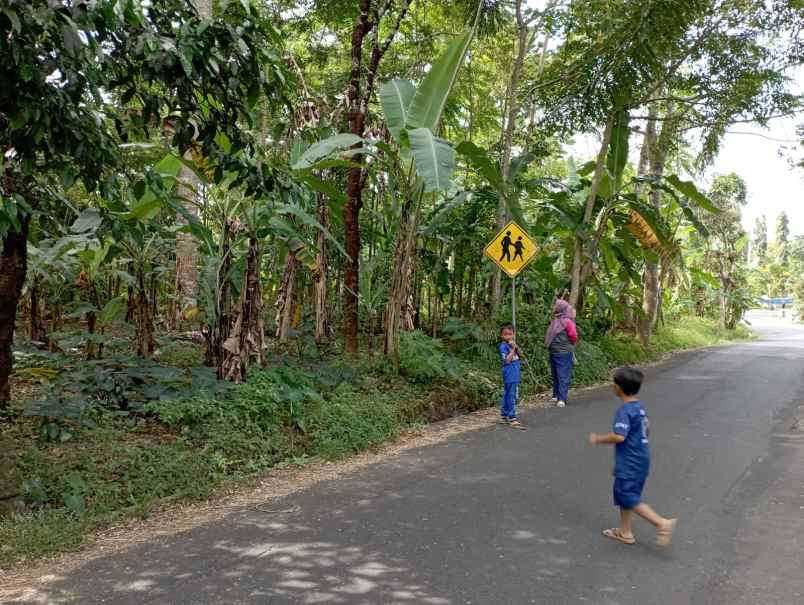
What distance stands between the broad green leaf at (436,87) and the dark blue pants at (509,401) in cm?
372

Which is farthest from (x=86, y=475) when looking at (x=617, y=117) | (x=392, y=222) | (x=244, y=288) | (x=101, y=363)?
(x=617, y=117)

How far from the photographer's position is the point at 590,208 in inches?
533

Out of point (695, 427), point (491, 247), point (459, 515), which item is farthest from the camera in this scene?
point (491, 247)

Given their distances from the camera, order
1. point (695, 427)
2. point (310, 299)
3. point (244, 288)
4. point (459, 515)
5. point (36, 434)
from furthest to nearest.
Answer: point (310, 299)
point (695, 427)
point (244, 288)
point (36, 434)
point (459, 515)

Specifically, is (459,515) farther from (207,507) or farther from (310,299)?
(310,299)

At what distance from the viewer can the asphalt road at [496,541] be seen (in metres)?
4.00

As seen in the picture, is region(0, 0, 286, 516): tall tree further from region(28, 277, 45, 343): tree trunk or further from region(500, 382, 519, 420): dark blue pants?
region(500, 382, 519, 420): dark blue pants

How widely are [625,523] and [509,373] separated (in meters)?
4.07

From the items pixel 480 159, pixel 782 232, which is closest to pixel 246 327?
pixel 480 159

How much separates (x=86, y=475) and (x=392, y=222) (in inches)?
250

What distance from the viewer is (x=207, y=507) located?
5.56 meters

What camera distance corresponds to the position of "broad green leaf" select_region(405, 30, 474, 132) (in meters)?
8.68

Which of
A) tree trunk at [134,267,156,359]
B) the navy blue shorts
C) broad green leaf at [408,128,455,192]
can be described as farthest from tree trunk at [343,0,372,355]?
the navy blue shorts

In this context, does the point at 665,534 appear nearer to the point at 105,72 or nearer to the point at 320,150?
the point at 105,72
